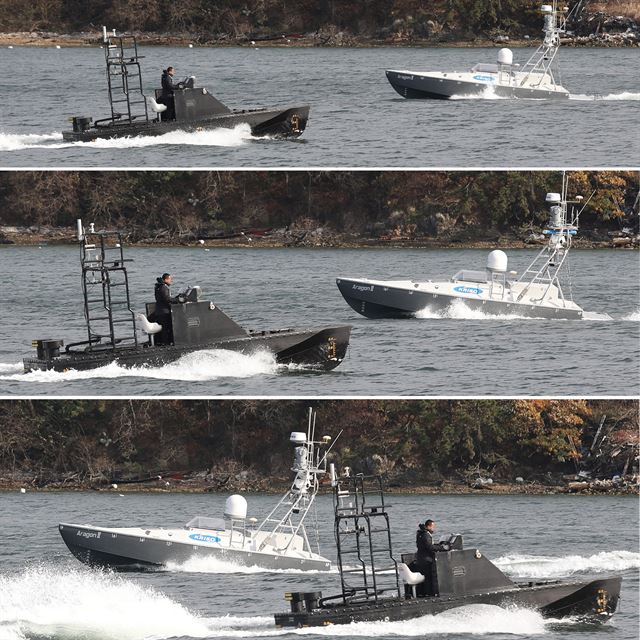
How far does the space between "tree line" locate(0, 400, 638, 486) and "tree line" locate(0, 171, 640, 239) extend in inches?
297

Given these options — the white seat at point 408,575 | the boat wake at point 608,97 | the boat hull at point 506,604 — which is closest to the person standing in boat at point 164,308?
the white seat at point 408,575

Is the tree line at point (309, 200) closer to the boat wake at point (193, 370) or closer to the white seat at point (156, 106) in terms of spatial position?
the white seat at point (156, 106)

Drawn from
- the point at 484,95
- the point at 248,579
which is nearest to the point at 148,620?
the point at 248,579

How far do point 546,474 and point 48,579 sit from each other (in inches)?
1237

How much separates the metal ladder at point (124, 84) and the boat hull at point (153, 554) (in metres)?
11.6

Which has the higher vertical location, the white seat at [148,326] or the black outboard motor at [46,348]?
the white seat at [148,326]

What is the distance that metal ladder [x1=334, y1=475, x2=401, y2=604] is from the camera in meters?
37.4

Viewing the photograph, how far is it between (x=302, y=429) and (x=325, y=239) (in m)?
8.10

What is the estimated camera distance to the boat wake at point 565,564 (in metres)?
45.9

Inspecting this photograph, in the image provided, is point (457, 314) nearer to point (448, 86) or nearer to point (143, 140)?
point (143, 140)

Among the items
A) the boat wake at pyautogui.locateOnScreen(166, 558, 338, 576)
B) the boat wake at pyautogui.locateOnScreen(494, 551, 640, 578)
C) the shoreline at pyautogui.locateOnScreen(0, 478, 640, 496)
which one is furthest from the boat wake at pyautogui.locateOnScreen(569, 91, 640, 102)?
the boat wake at pyautogui.locateOnScreen(166, 558, 338, 576)

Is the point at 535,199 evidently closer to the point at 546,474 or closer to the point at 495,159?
the point at 546,474

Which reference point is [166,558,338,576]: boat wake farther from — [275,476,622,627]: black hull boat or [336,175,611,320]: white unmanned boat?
[336,175,611,320]: white unmanned boat

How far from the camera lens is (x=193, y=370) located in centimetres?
4569
